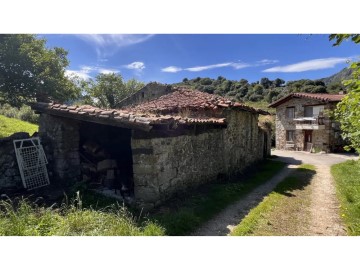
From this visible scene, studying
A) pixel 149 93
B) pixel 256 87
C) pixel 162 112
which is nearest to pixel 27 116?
pixel 149 93

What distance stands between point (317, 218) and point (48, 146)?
329 inches

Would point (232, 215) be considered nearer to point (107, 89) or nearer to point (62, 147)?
point (62, 147)

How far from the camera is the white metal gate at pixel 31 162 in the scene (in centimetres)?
824

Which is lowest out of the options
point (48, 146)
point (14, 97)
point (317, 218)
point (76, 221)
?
point (317, 218)

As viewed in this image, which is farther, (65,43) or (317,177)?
(317,177)

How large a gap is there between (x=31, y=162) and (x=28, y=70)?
305 inches

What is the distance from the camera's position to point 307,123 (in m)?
25.6

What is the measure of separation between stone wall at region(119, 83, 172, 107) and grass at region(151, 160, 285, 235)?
6660 mm

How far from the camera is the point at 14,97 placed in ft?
48.8

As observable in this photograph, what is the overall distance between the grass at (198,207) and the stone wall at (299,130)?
657 inches
